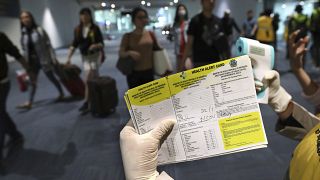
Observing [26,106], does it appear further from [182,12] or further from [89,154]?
[182,12]

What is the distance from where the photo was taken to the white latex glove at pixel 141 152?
0.86 m

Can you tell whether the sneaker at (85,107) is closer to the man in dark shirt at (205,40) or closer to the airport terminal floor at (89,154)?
the airport terminal floor at (89,154)

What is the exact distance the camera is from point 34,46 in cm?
485

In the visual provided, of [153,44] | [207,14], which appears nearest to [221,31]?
[207,14]

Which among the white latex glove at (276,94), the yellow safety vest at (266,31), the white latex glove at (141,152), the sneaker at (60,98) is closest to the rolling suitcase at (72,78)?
the sneaker at (60,98)

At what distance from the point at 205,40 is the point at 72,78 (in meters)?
3.12

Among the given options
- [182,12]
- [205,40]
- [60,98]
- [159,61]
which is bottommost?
[60,98]

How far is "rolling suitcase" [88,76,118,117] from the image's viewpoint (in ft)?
14.2

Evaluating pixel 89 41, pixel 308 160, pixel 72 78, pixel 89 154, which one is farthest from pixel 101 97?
pixel 308 160

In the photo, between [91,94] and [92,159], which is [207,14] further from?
[91,94]

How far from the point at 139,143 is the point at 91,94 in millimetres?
3620

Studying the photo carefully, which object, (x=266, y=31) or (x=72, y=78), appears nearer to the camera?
(x=72, y=78)

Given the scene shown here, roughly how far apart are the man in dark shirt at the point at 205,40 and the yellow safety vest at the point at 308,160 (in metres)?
2.06

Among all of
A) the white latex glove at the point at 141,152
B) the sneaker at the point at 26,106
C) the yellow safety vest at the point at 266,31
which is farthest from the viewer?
the yellow safety vest at the point at 266,31
